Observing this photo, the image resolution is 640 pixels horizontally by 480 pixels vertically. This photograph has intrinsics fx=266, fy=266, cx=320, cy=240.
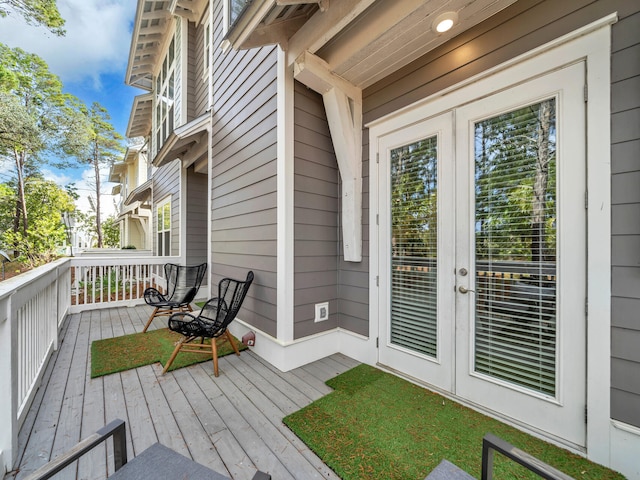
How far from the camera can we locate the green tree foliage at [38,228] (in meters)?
8.98

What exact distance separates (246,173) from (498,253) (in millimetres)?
2888

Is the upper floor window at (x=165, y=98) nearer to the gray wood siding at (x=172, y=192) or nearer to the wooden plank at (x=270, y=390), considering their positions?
the gray wood siding at (x=172, y=192)

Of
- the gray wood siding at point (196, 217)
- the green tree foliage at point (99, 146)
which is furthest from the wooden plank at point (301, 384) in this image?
the green tree foliage at point (99, 146)

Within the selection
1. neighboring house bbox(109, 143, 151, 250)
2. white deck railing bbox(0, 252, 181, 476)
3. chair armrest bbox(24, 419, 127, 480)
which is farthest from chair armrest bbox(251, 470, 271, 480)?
neighboring house bbox(109, 143, 151, 250)

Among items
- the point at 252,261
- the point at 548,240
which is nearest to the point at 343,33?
the point at 548,240

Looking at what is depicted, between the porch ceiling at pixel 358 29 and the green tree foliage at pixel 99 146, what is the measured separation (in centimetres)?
1687

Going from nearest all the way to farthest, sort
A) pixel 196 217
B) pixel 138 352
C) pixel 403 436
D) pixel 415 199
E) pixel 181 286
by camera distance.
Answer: pixel 403 436 → pixel 415 199 → pixel 138 352 → pixel 181 286 → pixel 196 217

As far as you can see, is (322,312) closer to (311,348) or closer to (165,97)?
(311,348)

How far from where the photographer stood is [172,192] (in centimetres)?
663

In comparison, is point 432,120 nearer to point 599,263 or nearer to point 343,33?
point 343,33

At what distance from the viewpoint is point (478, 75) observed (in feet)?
6.75

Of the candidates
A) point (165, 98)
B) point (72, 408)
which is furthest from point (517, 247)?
point (165, 98)

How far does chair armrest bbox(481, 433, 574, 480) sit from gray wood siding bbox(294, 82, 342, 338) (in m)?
1.97

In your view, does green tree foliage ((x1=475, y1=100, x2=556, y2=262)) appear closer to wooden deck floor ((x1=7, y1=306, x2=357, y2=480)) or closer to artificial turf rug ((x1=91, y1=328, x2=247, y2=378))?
wooden deck floor ((x1=7, y1=306, x2=357, y2=480))
